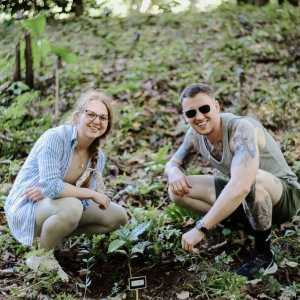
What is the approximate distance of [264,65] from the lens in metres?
8.06

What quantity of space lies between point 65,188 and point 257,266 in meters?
1.66

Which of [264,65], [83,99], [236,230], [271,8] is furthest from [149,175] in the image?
[271,8]

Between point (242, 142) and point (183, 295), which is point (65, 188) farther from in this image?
point (242, 142)

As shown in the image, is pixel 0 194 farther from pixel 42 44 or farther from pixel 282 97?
pixel 282 97

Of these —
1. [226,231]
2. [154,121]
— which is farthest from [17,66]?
[226,231]

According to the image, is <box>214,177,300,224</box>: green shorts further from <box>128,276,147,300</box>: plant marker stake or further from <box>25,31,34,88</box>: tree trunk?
<box>25,31,34,88</box>: tree trunk

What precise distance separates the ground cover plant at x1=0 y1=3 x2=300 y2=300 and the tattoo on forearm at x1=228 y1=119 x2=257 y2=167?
2.73 ft

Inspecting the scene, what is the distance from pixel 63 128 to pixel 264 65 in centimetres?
581

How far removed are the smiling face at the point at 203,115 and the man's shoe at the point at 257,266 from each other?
43.1 inches

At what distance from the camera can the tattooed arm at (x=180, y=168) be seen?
3480 mm

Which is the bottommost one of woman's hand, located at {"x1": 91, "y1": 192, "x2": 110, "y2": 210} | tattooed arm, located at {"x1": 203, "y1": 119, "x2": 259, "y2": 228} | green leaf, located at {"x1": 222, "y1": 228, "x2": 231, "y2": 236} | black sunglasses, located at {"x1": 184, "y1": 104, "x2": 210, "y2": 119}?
green leaf, located at {"x1": 222, "y1": 228, "x2": 231, "y2": 236}

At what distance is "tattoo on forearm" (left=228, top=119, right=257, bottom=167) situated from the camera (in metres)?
2.88

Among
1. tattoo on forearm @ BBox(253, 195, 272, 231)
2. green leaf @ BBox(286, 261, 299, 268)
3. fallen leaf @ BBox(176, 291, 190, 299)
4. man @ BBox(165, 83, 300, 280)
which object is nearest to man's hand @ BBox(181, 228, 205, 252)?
man @ BBox(165, 83, 300, 280)

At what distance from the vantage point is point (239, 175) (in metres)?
2.80
